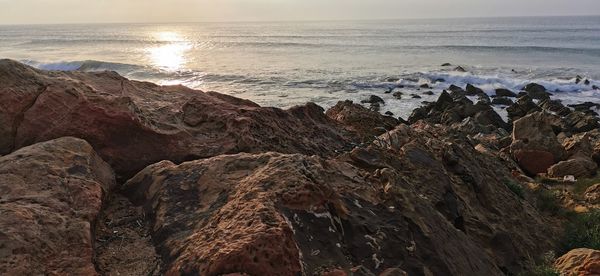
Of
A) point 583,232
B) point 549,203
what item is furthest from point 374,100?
point 583,232

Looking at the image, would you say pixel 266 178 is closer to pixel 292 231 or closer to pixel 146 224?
pixel 292 231

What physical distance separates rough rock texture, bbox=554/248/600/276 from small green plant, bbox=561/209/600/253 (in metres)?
1.12

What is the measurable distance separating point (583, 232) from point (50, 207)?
255 inches

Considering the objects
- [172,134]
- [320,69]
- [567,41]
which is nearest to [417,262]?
[172,134]

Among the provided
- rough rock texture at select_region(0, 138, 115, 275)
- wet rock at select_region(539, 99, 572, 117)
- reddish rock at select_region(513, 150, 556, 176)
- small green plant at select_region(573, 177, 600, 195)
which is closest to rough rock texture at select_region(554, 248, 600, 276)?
rough rock texture at select_region(0, 138, 115, 275)

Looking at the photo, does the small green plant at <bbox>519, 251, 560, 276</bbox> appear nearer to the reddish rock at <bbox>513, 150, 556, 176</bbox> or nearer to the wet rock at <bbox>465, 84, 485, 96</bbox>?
the reddish rock at <bbox>513, 150, 556, 176</bbox>

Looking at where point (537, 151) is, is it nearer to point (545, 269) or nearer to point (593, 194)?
point (593, 194)

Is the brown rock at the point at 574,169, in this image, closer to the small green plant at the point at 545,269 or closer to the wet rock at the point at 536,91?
the small green plant at the point at 545,269

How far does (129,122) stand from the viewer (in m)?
5.17

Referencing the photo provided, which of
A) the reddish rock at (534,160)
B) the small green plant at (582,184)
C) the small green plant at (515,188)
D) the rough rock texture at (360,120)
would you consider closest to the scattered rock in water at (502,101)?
the reddish rock at (534,160)

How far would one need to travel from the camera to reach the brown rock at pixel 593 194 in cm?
866

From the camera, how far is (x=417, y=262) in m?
3.78

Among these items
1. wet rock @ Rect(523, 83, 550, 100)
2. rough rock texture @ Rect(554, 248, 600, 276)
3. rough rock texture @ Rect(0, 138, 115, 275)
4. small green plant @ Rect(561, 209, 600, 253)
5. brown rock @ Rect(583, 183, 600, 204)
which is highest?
rough rock texture @ Rect(0, 138, 115, 275)

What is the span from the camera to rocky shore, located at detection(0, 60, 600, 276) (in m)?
3.13
